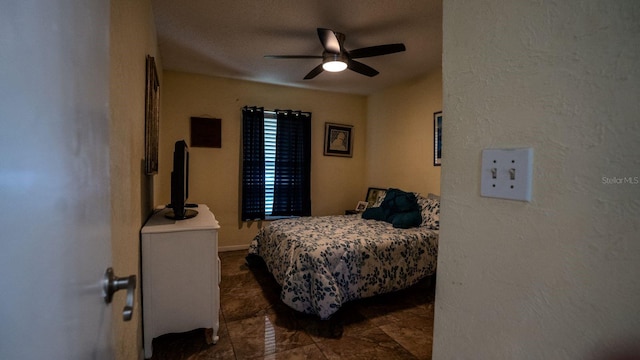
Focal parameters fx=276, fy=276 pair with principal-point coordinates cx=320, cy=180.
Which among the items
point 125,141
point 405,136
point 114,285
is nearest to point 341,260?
point 125,141

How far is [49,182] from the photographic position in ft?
1.17

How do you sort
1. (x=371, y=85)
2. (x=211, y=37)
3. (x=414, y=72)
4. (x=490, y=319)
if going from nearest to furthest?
(x=490, y=319), (x=211, y=37), (x=414, y=72), (x=371, y=85)

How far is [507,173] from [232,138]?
3777 mm

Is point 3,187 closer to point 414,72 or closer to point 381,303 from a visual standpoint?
point 381,303

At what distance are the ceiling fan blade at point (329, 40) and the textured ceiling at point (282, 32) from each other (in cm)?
20

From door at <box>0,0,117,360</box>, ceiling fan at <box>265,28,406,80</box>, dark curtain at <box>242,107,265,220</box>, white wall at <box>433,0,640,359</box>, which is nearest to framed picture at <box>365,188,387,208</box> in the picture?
dark curtain at <box>242,107,265,220</box>

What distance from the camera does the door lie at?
0.28 meters

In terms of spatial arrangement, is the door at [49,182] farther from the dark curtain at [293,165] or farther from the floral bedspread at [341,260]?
the dark curtain at [293,165]

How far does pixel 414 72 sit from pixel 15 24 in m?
3.83

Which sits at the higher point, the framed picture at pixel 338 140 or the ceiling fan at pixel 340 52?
the ceiling fan at pixel 340 52

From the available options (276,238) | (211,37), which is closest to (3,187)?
(276,238)

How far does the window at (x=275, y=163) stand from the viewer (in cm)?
397

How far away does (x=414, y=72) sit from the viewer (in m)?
3.57

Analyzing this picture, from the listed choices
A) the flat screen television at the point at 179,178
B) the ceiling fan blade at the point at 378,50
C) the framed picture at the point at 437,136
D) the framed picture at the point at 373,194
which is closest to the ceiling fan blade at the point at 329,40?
the ceiling fan blade at the point at 378,50
